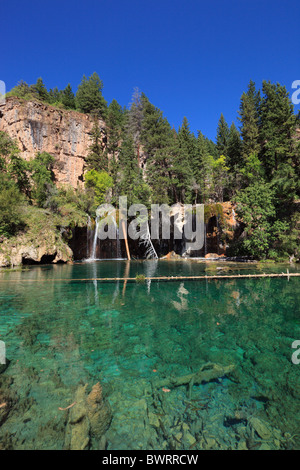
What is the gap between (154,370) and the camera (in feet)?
13.4

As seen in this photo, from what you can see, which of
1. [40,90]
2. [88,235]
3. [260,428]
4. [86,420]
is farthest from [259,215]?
[40,90]

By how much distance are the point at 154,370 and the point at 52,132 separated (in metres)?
45.5

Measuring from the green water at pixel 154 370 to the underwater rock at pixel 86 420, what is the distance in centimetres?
7

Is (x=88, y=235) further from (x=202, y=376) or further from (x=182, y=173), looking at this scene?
(x=202, y=376)

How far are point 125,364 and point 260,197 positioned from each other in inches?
872

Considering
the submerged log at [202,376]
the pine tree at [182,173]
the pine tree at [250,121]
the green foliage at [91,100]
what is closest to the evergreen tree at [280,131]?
the pine tree at [250,121]

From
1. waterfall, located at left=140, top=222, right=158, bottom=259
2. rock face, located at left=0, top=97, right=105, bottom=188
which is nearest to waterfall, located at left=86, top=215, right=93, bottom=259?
waterfall, located at left=140, top=222, right=158, bottom=259

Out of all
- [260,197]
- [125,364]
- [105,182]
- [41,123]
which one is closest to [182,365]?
[125,364]

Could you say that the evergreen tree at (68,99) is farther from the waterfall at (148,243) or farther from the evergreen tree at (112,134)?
the waterfall at (148,243)

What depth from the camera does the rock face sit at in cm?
3831

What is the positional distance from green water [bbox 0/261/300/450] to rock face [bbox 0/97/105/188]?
123 feet

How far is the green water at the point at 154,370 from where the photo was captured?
272 cm

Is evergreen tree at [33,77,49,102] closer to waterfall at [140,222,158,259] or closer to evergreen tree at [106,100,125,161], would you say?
evergreen tree at [106,100,125,161]

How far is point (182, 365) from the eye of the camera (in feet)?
13.8
